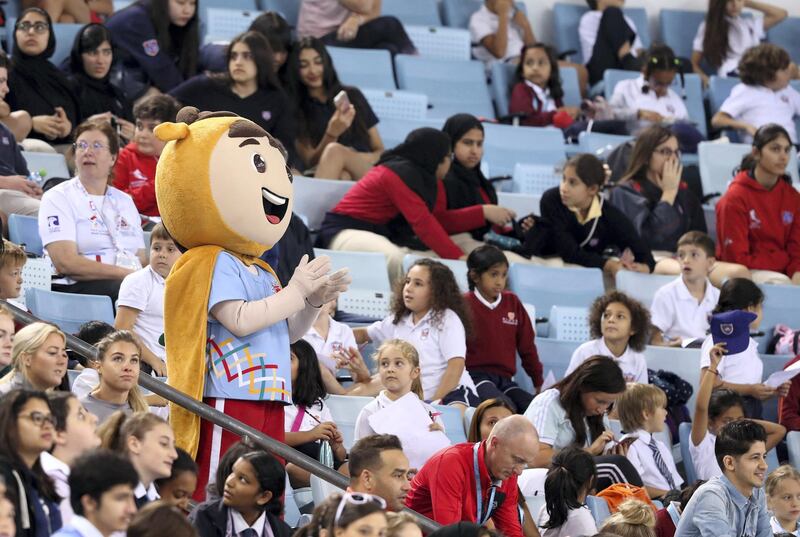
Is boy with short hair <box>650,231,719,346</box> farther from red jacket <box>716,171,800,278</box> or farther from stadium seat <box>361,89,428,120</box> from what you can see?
stadium seat <box>361,89,428,120</box>

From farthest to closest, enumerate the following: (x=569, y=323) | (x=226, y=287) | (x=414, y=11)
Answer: (x=414, y=11), (x=569, y=323), (x=226, y=287)

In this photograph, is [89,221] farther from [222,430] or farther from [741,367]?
[741,367]

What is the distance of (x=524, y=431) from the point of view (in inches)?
199

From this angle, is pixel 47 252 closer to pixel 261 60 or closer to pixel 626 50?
pixel 261 60

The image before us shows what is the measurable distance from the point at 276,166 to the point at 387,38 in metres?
5.10

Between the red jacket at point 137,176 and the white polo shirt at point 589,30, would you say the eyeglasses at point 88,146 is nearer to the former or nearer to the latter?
the red jacket at point 137,176

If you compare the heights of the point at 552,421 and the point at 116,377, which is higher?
the point at 116,377

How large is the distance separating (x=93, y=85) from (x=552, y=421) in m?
3.07

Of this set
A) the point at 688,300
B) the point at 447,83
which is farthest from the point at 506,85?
the point at 688,300

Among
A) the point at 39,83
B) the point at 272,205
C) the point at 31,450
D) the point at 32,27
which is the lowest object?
the point at 39,83

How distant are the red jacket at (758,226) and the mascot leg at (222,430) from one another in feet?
14.3

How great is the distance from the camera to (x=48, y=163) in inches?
296

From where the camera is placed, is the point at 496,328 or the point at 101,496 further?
the point at 496,328

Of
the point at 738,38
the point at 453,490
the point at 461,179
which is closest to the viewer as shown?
the point at 453,490
